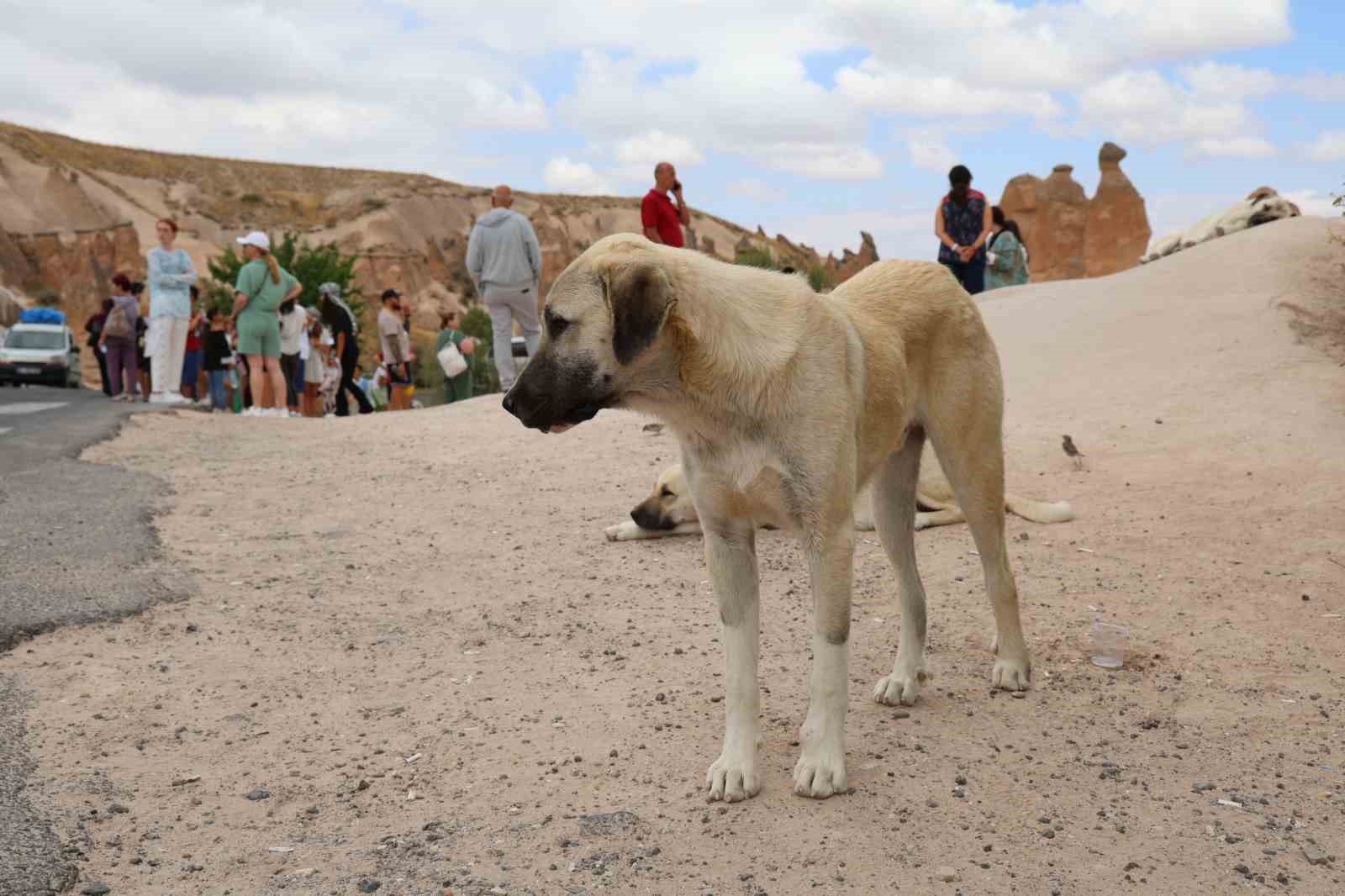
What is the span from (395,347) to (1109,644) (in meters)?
12.9

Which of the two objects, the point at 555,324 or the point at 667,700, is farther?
the point at 667,700

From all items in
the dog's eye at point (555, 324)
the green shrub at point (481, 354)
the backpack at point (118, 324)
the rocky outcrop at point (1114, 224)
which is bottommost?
the green shrub at point (481, 354)

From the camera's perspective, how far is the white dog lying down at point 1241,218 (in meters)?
14.8

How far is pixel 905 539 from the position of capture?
468cm

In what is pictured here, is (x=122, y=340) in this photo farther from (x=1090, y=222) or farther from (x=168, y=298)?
(x=1090, y=222)

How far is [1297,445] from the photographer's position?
320 inches

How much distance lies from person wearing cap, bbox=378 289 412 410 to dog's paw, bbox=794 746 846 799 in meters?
12.8

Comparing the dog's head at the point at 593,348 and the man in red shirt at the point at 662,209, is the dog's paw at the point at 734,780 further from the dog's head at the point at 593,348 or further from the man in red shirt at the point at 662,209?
the man in red shirt at the point at 662,209

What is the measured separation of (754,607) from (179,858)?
1900mm

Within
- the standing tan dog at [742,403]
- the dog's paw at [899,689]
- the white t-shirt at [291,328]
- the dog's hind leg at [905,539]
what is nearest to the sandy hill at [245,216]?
the white t-shirt at [291,328]

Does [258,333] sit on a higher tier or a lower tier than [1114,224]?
lower

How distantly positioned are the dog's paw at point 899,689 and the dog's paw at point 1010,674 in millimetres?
366

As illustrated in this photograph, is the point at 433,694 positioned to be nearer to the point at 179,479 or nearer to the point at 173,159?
the point at 179,479

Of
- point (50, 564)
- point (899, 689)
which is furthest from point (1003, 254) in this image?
point (50, 564)
